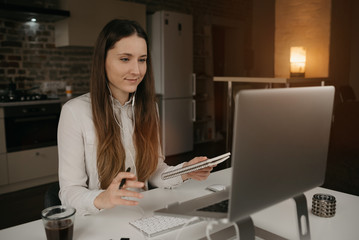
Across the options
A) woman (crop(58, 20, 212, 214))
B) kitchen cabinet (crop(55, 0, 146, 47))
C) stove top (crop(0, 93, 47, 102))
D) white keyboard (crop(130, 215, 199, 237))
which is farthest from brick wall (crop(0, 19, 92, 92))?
white keyboard (crop(130, 215, 199, 237))

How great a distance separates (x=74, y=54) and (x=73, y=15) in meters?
0.68

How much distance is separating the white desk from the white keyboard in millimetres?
15

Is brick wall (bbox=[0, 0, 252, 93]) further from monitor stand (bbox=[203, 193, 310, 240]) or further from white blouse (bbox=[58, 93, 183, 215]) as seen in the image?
monitor stand (bbox=[203, 193, 310, 240])

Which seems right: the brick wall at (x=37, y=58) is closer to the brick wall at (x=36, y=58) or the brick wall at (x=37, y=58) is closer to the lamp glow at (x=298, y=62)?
the brick wall at (x=36, y=58)

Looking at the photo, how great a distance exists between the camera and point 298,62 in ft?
13.0

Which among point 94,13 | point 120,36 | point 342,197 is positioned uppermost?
point 94,13

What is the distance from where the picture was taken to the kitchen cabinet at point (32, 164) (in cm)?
357

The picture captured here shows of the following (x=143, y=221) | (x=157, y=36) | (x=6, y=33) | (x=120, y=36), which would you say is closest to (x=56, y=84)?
(x=6, y=33)

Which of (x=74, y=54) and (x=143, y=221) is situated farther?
(x=74, y=54)

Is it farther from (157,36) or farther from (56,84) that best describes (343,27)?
(56,84)

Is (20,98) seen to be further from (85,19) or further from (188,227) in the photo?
(188,227)

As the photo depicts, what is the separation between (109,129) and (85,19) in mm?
3083

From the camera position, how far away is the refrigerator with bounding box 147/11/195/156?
4.91 metres

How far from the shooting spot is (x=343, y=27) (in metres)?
4.77
